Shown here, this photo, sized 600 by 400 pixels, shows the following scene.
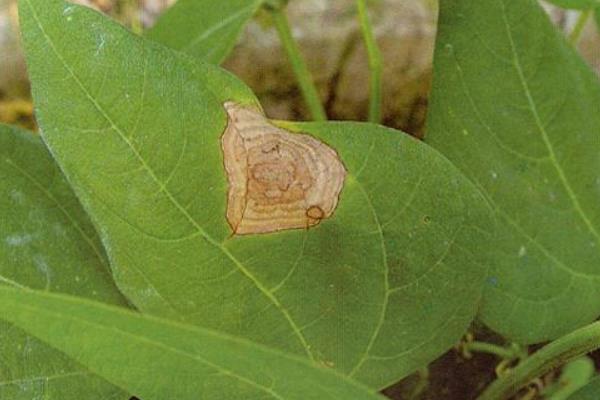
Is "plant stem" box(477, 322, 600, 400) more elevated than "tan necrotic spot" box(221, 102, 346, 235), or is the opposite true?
"tan necrotic spot" box(221, 102, 346, 235)

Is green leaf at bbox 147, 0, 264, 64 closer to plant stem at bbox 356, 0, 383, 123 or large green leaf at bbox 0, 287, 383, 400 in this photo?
plant stem at bbox 356, 0, 383, 123

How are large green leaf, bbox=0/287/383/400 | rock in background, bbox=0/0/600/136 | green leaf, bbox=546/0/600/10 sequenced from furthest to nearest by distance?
rock in background, bbox=0/0/600/136 → green leaf, bbox=546/0/600/10 → large green leaf, bbox=0/287/383/400

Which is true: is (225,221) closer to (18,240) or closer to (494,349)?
(18,240)

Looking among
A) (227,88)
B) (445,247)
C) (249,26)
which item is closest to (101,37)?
(227,88)

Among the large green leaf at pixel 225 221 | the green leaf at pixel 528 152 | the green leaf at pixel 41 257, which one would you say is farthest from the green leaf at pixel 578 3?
the green leaf at pixel 41 257

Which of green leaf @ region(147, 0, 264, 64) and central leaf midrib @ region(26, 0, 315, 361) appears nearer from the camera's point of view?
central leaf midrib @ region(26, 0, 315, 361)

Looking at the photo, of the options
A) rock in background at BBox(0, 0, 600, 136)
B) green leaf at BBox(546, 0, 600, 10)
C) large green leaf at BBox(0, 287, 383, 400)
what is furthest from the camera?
rock in background at BBox(0, 0, 600, 136)

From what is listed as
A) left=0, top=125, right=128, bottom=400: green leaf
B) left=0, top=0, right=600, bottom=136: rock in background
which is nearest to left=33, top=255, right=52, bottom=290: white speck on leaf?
left=0, top=125, right=128, bottom=400: green leaf
